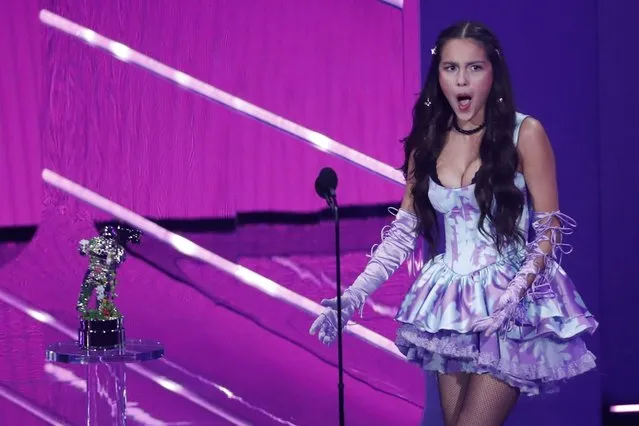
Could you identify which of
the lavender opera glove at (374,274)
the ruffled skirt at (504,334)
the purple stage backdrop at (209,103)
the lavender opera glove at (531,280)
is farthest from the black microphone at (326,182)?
the purple stage backdrop at (209,103)

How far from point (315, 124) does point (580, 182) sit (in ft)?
4.52

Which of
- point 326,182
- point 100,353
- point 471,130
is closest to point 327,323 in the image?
point 326,182

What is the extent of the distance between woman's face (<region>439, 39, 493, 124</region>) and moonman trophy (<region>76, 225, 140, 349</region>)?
1249 millimetres

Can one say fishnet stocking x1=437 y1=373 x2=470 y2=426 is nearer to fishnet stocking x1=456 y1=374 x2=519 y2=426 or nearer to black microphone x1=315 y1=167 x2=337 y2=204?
fishnet stocking x1=456 y1=374 x2=519 y2=426

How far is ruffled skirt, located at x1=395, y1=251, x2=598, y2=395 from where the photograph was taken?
2330mm

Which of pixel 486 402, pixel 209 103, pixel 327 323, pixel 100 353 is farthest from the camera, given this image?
pixel 209 103

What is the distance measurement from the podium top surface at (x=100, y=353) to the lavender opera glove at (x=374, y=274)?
82 cm

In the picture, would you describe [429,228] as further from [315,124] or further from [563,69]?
[315,124]

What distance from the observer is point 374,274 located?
254 cm

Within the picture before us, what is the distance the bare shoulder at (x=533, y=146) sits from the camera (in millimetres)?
2387

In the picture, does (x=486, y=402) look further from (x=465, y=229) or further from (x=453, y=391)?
(x=465, y=229)

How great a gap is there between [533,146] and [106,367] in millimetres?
1648

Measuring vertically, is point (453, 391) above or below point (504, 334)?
below

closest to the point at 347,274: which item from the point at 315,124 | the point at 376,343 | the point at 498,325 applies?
the point at 376,343
